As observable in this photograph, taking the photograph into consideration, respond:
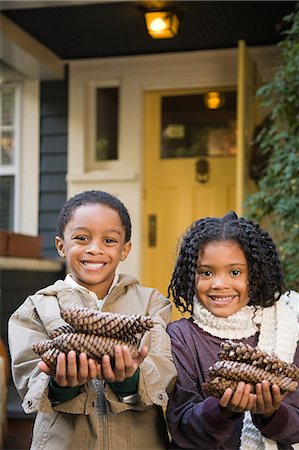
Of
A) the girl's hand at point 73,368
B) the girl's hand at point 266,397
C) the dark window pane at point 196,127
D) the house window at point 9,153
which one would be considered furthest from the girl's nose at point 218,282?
the house window at point 9,153

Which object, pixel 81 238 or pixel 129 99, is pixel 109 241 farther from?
pixel 129 99

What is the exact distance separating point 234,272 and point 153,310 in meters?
0.23

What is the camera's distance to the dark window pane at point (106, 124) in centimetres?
577

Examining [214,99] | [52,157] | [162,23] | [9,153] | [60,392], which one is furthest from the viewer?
[9,153]

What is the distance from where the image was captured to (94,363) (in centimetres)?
141

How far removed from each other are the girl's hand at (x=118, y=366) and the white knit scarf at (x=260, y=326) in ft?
1.30

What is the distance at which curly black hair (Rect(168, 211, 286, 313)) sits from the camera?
184 cm

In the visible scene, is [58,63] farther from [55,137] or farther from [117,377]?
[117,377]

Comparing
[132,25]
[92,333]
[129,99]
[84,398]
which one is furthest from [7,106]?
[92,333]

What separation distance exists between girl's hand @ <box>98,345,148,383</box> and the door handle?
420 centimetres

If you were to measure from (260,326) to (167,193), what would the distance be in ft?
12.8

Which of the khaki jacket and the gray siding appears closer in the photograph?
the khaki jacket

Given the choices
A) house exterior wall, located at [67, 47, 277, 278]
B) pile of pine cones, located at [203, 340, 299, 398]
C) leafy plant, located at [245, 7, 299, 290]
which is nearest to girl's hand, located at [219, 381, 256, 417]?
pile of pine cones, located at [203, 340, 299, 398]

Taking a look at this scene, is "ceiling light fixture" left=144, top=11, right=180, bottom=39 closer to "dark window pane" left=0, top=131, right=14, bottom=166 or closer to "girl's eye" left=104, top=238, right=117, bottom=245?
"dark window pane" left=0, top=131, right=14, bottom=166
